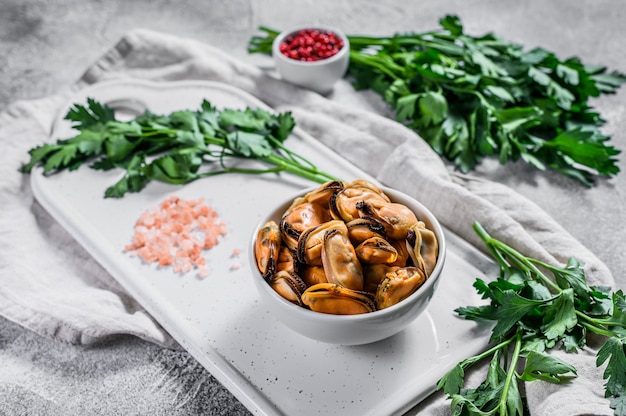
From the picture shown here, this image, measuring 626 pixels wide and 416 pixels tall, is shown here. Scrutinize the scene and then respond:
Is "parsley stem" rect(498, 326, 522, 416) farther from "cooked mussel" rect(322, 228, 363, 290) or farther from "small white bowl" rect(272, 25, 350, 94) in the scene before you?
"small white bowl" rect(272, 25, 350, 94)

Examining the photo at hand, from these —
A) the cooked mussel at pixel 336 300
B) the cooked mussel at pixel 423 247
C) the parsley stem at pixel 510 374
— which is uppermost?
the cooked mussel at pixel 423 247

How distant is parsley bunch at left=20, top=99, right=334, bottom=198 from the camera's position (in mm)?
1812

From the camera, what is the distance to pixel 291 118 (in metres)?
1.91

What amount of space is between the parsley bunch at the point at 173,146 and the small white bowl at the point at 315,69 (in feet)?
0.90

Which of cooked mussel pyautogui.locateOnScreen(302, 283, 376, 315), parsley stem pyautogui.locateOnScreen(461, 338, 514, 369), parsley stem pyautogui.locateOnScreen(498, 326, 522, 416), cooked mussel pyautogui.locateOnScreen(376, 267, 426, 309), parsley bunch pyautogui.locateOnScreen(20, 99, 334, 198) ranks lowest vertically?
parsley bunch pyautogui.locateOnScreen(20, 99, 334, 198)

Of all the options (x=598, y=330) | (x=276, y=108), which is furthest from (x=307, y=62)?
(x=598, y=330)

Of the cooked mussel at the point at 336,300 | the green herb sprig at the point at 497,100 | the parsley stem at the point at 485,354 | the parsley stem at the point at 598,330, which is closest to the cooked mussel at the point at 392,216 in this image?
the cooked mussel at the point at 336,300

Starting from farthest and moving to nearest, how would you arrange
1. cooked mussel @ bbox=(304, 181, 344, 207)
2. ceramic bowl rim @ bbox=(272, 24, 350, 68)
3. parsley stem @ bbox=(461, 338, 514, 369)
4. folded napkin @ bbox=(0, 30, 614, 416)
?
ceramic bowl rim @ bbox=(272, 24, 350, 68) < folded napkin @ bbox=(0, 30, 614, 416) < cooked mussel @ bbox=(304, 181, 344, 207) < parsley stem @ bbox=(461, 338, 514, 369)

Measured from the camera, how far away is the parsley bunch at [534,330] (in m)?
1.20

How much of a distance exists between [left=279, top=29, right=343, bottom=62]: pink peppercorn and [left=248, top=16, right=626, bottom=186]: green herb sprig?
0.11 metres


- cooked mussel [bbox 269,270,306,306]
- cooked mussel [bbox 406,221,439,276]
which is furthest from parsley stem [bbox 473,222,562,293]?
cooked mussel [bbox 269,270,306,306]

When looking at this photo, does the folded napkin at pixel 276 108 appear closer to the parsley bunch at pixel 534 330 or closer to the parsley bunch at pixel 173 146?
the parsley bunch at pixel 534 330

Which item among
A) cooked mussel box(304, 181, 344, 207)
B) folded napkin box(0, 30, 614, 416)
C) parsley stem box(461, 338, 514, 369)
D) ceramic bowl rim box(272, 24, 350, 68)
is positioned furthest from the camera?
ceramic bowl rim box(272, 24, 350, 68)

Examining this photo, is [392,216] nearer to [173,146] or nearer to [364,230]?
[364,230]
